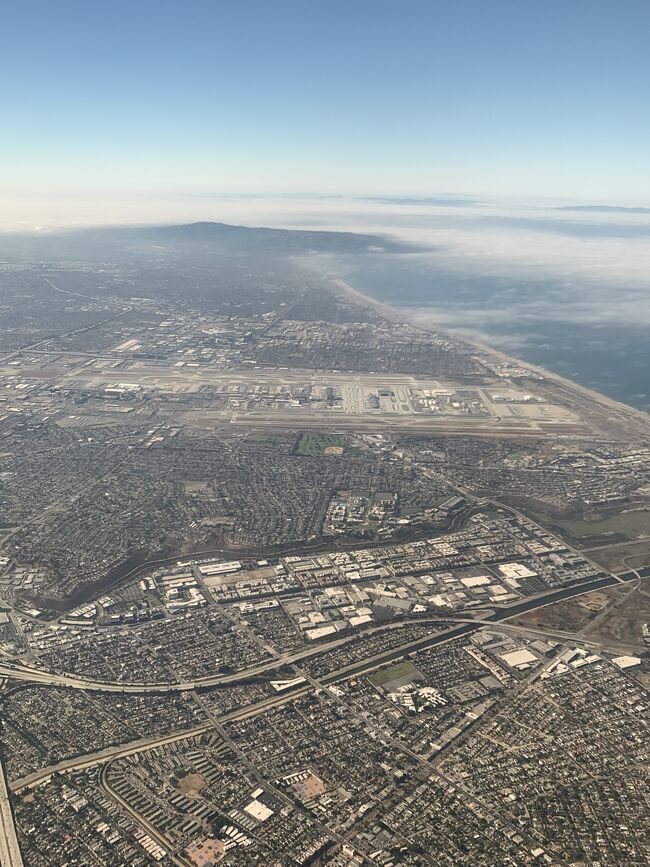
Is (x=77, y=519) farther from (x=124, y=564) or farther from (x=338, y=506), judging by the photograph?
(x=338, y=506)

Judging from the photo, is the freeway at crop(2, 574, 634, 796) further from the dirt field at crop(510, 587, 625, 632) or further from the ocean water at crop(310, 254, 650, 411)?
the ocean water at crop(310, 254, 650, 411)

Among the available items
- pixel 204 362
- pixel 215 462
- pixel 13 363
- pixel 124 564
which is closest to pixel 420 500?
pixel 215 462

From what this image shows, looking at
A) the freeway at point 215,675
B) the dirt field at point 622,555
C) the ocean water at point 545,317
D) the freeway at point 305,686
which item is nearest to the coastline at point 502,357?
the ocean water at point 545,317

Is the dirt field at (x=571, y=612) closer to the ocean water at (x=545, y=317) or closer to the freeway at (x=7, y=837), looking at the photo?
the freeway at (x=7, y=837)

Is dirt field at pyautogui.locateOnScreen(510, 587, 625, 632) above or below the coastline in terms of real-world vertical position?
below

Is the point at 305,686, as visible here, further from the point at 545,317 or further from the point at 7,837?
the point at 545,317

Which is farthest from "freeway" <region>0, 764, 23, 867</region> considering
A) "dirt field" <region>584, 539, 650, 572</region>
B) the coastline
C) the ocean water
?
the ocean water

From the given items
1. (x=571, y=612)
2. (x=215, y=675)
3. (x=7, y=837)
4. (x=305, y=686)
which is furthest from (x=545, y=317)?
(x=7, y=837)
